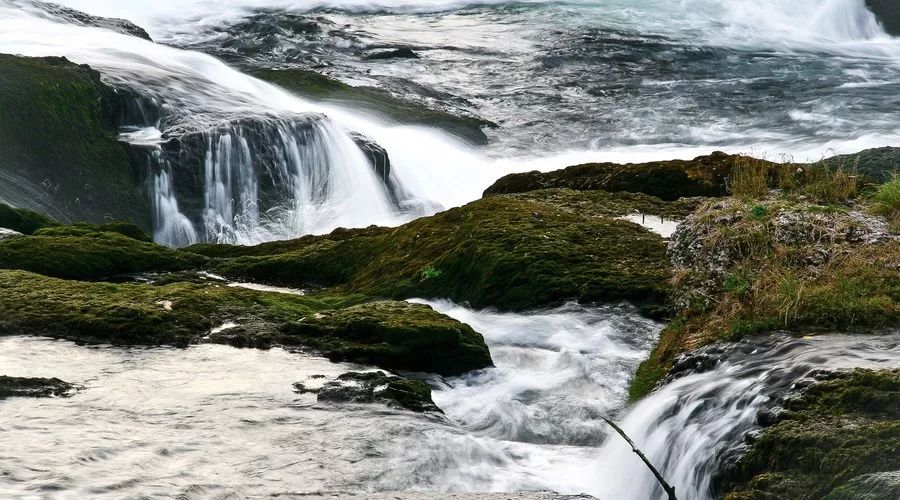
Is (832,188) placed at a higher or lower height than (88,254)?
higher

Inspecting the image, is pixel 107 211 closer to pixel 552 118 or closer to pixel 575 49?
pixel 552 118

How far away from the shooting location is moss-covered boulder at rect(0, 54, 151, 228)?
16188mm

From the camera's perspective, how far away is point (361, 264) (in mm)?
12648

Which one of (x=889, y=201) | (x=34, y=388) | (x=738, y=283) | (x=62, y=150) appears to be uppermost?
(x=889, y=201)

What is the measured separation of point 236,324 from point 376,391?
81.2 inches

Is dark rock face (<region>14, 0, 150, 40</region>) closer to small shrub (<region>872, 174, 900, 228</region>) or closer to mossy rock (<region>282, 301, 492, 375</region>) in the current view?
mossy rock (<region>282, 301, 492, 375</region>)

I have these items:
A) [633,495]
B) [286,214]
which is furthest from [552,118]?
[633,495]

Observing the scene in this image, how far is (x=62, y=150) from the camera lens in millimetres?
16812

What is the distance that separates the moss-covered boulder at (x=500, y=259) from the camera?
34.6ft

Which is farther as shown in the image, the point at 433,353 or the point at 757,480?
the point at 433,353

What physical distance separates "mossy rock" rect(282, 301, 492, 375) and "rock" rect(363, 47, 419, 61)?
1022 inches

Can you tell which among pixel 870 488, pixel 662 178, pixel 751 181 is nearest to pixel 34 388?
pixel 870 488

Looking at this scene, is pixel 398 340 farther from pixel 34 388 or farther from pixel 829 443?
pixel 829 443

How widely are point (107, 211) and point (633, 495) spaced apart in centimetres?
1205
